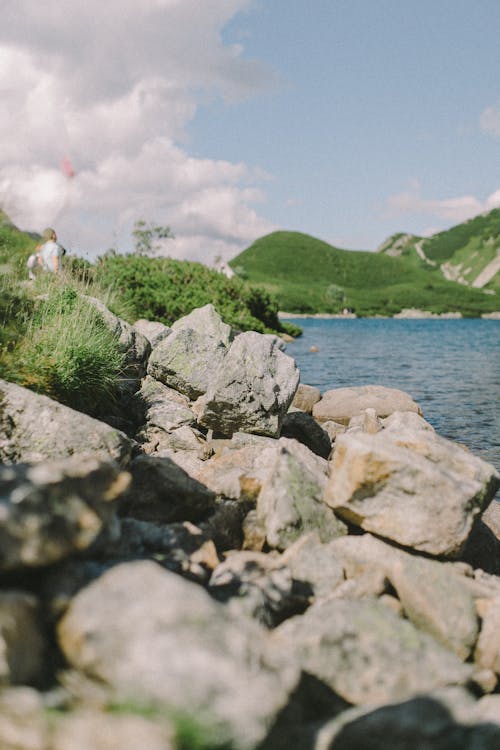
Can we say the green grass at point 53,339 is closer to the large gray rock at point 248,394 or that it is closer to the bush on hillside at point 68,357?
the bush on hillside at point 68,357

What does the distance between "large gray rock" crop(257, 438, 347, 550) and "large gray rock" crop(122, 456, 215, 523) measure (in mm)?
737

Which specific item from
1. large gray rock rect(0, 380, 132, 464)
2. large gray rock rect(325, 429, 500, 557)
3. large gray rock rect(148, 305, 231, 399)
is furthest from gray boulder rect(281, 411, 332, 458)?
large gray rock rect(0, 380, 132, 464)

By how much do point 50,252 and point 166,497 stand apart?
10306 millimetres

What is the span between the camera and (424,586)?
572cm

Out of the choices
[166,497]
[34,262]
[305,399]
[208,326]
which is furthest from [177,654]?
[305,399]

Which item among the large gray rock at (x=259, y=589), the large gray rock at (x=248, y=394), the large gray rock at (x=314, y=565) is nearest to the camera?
the large gray rock at (x=259, y=589)

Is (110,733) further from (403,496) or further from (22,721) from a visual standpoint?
(403,496)

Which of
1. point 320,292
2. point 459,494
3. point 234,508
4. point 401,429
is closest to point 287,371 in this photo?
point 401,429

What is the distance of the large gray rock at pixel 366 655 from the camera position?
456 cm

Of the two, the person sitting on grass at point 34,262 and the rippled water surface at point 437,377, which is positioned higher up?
the person sitting on grass at point 34,262

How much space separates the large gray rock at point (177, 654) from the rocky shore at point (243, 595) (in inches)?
0.4

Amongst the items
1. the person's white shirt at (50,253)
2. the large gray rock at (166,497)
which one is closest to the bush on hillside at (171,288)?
the person's white shirt at (50,253)

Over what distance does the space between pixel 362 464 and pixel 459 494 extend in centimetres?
113

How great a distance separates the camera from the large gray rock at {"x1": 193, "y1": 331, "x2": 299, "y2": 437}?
33.4 ft
